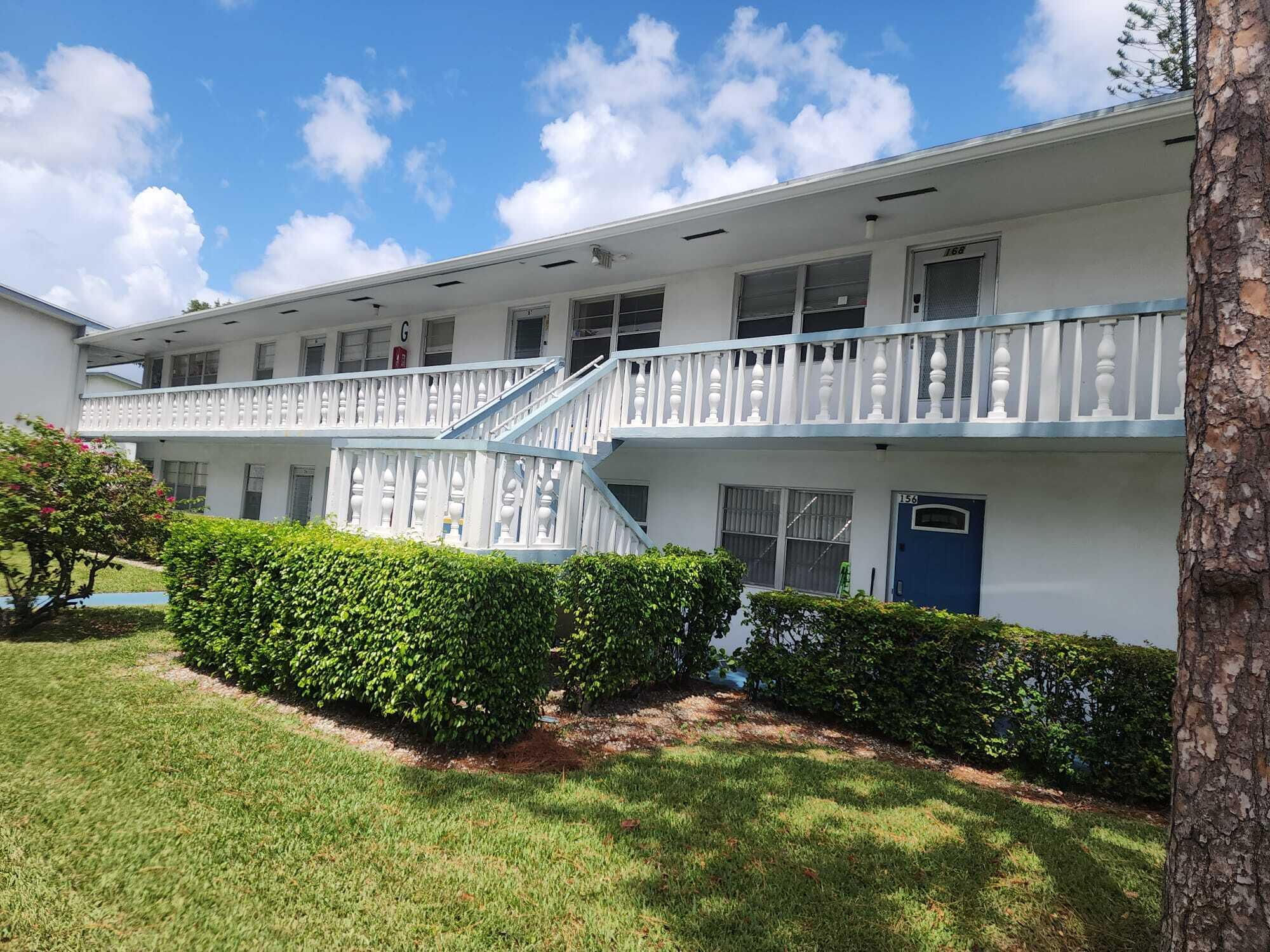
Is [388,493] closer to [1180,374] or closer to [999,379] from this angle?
[999,379]

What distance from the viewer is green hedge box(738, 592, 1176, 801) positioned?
543 cm

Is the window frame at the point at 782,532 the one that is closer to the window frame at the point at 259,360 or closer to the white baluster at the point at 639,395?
the white baluster at the point at 639,395

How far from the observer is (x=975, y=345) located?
702cm

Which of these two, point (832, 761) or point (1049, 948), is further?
point (832, 761)

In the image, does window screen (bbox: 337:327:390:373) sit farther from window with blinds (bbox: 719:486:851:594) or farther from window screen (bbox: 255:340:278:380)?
window with blinds (bbox: 719:486:851:594)

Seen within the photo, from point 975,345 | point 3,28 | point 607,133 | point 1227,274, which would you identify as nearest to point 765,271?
point 975,345

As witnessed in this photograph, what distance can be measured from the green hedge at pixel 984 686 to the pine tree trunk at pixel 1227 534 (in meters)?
2.94

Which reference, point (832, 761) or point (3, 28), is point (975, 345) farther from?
point (3, 28)

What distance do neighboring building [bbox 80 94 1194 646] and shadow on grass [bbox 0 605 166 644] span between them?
395cm

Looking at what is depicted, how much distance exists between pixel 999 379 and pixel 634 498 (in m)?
6.13

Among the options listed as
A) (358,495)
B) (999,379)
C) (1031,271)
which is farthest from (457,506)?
(1031,271)

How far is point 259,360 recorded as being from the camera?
18844mm

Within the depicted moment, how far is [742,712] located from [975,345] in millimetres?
4426

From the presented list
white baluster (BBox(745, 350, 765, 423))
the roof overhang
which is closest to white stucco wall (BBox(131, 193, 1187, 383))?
the roof overhang
